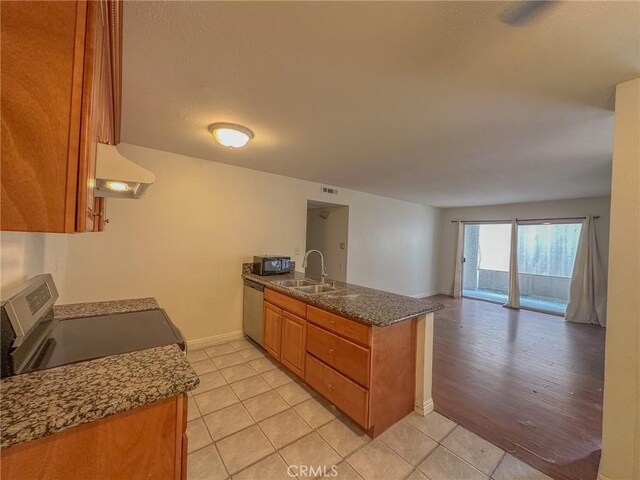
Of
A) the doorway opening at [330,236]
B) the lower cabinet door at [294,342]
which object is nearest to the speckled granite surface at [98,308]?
the lower cabinet door at [294,342]

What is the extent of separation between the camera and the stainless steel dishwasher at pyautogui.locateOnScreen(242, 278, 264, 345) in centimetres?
307

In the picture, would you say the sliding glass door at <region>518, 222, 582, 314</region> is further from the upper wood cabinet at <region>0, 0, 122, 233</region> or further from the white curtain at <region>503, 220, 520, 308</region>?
the upper wood cabinet at <region>0, 0, 122, 233</region>

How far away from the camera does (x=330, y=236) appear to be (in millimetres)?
5199

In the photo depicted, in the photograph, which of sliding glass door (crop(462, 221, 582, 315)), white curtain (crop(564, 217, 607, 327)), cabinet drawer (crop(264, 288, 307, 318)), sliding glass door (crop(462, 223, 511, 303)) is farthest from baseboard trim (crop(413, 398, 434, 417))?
sliding glass door (crop(462, 223, 511, 303))

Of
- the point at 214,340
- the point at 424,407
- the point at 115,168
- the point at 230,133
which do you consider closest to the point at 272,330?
the point at 214,340

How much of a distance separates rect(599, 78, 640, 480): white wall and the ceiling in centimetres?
32

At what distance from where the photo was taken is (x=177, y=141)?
2600 mm

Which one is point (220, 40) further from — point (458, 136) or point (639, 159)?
point (639, 159)

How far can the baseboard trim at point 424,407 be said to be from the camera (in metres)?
2.06

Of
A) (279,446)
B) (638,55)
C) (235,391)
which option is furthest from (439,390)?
(638,55)

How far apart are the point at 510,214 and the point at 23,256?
23.9ft

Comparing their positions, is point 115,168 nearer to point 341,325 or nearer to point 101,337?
point 101,337

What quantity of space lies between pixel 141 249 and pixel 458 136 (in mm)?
3364

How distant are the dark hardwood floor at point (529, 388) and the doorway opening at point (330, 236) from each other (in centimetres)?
201
